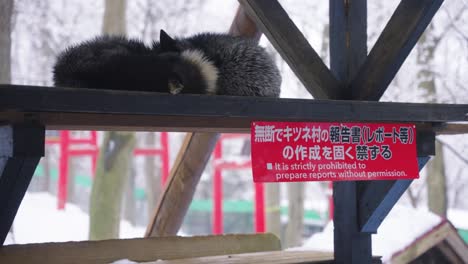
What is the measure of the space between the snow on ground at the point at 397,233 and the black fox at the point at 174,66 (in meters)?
2.06

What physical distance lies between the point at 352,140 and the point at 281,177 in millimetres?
368

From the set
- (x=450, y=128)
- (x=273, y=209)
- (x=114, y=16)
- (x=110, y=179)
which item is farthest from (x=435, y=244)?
(x=273, y=209)

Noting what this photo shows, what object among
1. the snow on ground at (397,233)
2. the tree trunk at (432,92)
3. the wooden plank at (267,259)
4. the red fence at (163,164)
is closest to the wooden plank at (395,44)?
the wooden plank at (267,259)

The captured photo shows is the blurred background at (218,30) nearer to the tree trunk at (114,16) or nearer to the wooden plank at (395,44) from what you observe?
the tree trunk at (114,16)

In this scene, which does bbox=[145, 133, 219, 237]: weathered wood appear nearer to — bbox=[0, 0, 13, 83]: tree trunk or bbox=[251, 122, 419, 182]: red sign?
bbox=[251, 122, 419, 182]: red sign

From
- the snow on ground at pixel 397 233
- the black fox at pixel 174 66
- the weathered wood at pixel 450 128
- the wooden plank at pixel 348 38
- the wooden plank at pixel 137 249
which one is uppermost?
the wooden plank at pixel 348 38

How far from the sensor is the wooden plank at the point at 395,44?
2301mm

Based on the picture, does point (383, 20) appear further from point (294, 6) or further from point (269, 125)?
point (269, 125)

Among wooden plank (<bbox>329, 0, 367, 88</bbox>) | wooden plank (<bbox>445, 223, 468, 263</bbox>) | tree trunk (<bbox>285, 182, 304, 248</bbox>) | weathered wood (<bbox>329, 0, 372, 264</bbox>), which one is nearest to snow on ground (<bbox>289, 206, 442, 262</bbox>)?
wooden plank (<bbox>445, 223, 468, 263</bbox>)

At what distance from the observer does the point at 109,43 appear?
2162 mm

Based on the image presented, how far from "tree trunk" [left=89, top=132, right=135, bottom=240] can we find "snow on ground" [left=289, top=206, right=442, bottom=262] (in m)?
4.25

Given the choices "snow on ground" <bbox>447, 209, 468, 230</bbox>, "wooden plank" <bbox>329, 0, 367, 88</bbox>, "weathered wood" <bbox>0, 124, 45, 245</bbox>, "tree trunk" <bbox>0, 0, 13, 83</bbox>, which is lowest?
"weathered wood" <bbox>0, 124, 45, 245</bbox>

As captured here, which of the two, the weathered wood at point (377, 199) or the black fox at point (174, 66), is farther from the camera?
the weathered wood at point (377, 199)

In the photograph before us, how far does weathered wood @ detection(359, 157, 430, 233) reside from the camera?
8.00 feet
